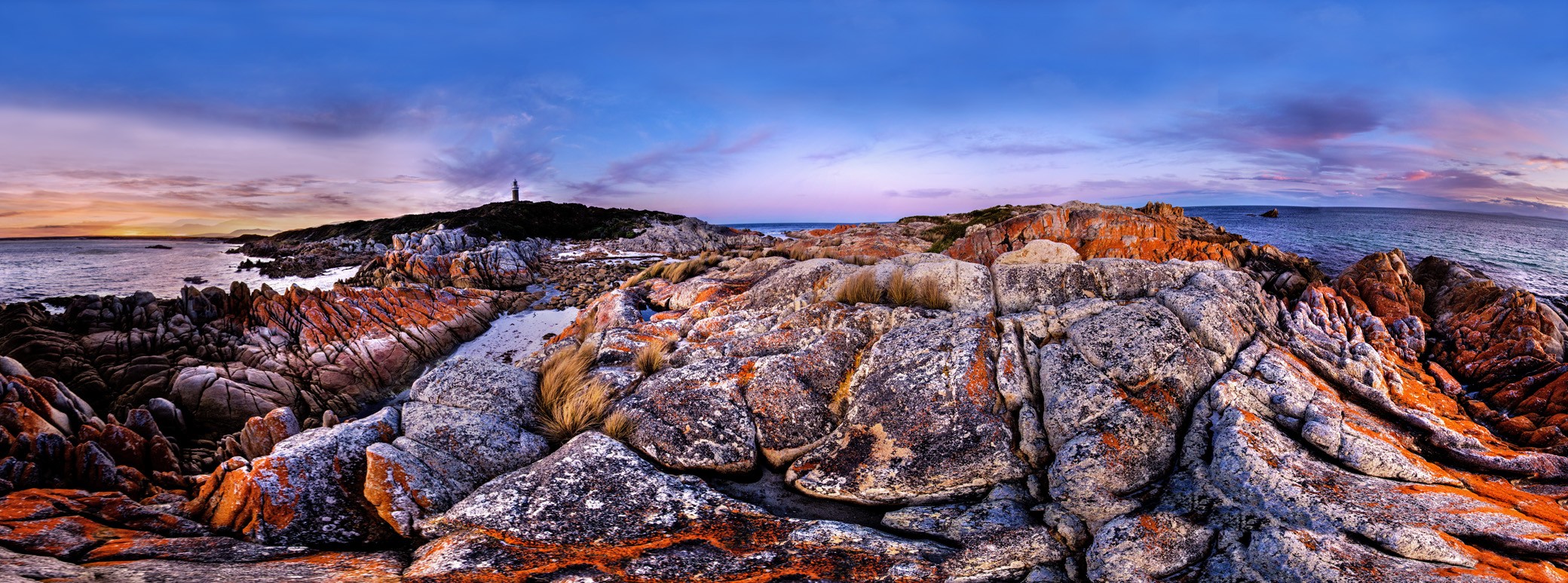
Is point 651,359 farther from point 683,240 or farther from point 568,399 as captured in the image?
point 683,240

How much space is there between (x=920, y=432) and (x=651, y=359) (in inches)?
174

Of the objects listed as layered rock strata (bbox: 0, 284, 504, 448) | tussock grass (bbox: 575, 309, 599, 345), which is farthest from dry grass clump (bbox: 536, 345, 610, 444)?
layered rock strata (bbox: 0, 284, 504, 448)

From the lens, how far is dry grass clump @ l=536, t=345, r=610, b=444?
6.92m

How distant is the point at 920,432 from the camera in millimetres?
6227

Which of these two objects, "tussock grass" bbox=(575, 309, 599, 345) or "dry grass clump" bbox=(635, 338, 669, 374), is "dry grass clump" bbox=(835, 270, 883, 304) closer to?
"dry grass clump" bbox=(635, 338, 669, 374)

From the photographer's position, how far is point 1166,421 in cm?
569

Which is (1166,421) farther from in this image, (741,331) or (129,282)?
(129,282)

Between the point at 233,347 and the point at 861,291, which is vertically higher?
the point at 861,291

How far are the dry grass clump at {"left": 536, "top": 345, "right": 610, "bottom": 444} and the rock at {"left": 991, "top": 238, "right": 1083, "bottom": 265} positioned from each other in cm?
747

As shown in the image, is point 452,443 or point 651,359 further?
point 651,359

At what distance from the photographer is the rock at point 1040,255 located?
10138 millimetres

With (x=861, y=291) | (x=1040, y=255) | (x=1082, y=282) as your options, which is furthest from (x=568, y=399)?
(x=1040, y=255)

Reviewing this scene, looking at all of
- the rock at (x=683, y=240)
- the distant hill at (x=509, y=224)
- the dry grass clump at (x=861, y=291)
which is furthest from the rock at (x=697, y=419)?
the distant hill at (x=509, y=224)

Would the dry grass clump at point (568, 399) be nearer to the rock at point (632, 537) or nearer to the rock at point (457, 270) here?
the rock at point (632, 537)
